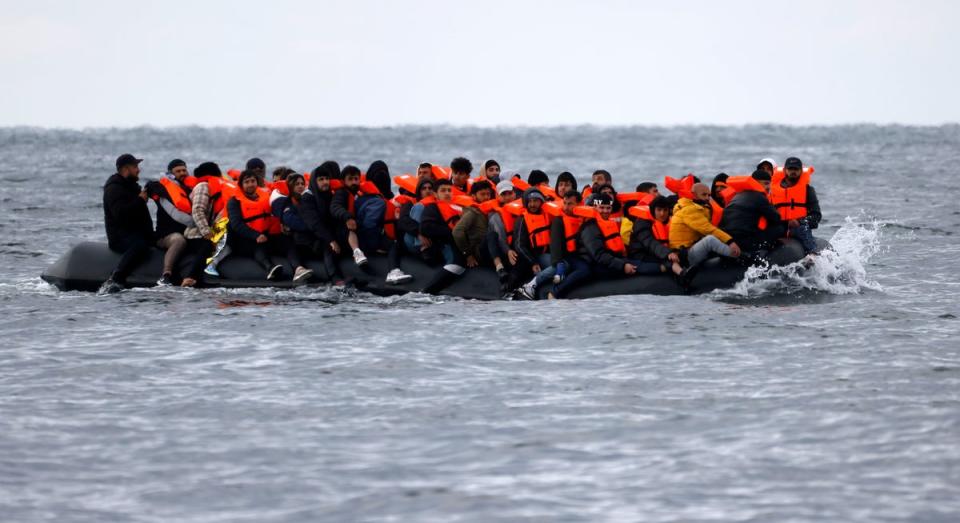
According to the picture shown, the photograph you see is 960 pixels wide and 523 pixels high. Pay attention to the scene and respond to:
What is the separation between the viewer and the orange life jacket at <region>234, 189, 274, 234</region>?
18656 millimetres

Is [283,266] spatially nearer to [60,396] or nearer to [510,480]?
[60,396]

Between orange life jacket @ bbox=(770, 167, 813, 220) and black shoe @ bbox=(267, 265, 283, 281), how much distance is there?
6776mm

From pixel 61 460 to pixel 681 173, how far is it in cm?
6227

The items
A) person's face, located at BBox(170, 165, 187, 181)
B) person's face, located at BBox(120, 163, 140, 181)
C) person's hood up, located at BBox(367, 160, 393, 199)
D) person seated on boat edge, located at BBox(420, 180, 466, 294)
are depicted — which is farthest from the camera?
person's hood up, located at BBox(367, 160, 393, 199)

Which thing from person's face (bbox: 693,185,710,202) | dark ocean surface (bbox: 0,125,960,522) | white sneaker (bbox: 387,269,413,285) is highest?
person's face (bbox: 693,185,710,202)

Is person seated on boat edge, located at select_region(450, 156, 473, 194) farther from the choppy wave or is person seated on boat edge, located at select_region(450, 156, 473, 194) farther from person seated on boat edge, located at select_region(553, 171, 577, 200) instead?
the choppy wave

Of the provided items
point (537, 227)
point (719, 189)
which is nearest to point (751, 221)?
point (719, 189)

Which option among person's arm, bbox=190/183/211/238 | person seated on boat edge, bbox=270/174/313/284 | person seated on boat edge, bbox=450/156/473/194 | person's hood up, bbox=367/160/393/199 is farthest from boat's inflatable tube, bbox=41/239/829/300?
person seated on boat edge, bbox=450/156/473/194

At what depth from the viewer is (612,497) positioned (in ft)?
32.9

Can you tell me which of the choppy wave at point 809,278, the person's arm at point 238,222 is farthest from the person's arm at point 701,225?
the person's arm at point 238,222

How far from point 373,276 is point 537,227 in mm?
2455

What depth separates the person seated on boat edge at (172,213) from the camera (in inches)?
748

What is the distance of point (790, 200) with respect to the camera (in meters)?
18.0

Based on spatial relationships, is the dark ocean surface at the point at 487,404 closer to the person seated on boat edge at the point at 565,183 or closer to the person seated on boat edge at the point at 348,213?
the person seated on boat edge at the point at 348,213
